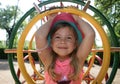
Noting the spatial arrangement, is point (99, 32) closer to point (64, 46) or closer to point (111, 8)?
point (64, 46)

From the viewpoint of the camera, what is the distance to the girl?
6.94 ft

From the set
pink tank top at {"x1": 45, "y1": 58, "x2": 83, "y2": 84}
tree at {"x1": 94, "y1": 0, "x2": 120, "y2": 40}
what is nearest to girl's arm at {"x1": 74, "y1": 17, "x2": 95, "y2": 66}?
pink tank top at {"x1": 45, "y1": 58, "x2": 83, "y2": 84}

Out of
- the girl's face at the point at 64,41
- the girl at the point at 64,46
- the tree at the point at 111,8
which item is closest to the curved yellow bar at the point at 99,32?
the girl at the point at 64,46

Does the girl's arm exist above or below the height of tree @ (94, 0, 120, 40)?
below

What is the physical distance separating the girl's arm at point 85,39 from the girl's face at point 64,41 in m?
0.07

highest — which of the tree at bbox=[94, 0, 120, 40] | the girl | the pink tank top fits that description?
the tree at bbox=[94, 0, 120, 40]

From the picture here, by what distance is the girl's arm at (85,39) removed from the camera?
82.6 inches

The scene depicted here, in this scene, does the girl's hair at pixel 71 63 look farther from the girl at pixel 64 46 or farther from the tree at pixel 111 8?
the tree at pixel 111 8

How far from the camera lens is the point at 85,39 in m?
2.12

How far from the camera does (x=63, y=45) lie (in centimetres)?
210

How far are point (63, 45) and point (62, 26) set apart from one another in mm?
156

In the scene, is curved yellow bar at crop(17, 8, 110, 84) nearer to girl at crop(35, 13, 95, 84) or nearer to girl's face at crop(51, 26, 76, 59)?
girl at crop(35, 13, 95, 84)

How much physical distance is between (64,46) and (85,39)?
172 millimetres

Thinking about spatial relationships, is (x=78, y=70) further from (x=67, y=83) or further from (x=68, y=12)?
(x=68, y=12)
